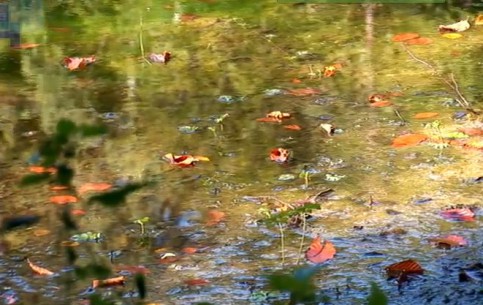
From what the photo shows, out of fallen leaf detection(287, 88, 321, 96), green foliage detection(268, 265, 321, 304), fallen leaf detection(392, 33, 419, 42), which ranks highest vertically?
green foliage detection(268, 265, 321, 304)

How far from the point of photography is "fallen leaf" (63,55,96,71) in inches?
173

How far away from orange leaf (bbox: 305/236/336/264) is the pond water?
3 centimetres

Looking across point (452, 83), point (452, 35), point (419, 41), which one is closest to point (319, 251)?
point (452, 83)

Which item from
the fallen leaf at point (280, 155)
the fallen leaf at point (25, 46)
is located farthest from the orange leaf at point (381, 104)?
the fallen leaf at point (25, 46)

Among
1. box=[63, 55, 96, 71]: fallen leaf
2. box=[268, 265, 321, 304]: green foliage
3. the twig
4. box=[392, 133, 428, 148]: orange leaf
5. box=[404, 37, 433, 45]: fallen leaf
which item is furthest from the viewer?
box=[404, 37, 433, 45]: fallen leaf

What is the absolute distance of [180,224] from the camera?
2.87 meters

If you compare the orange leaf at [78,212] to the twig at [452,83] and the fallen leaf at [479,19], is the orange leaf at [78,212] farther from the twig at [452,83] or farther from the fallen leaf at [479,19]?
the fallen leaf at [479,19]

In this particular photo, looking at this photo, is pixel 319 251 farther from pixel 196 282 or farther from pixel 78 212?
pixel 78 212

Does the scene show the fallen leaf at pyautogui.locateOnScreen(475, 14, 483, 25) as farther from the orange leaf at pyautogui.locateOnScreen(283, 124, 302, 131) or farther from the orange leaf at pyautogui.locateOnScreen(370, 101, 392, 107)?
the orange leaf at pyautogui.locateOnScreen(283, 124, 302, 131)

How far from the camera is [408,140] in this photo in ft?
11.4

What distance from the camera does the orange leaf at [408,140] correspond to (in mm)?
3436

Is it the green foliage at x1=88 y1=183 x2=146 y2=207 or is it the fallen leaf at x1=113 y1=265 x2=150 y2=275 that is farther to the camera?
the fallen leaf at x1=113 y1=265 x2=150 y2=275

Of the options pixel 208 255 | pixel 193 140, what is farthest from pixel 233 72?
pixel 208 255

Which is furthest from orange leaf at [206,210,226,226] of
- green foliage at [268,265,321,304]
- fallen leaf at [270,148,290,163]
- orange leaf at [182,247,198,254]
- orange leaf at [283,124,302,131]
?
green foliage at [268,265,321,304]
